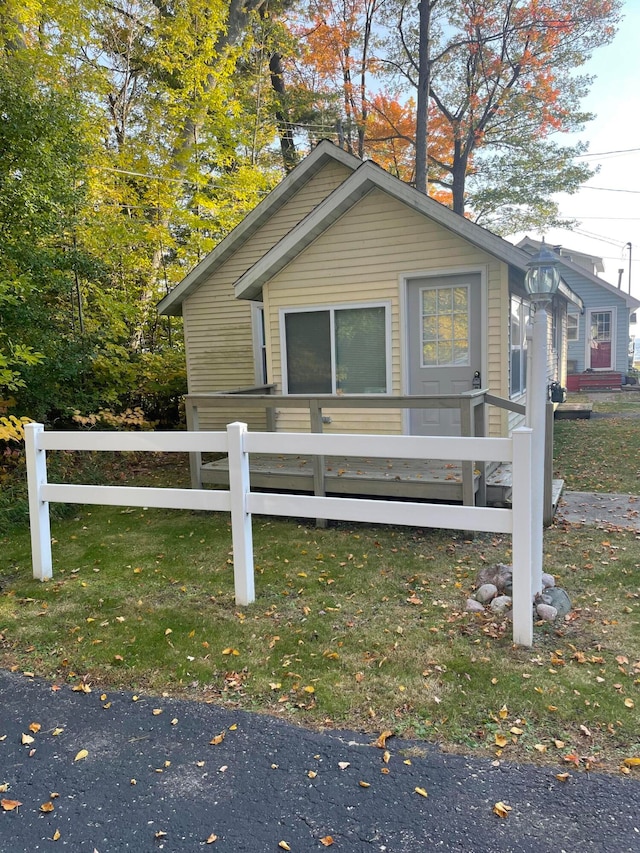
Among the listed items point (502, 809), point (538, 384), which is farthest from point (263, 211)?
point (502, 809)

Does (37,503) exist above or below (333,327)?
below

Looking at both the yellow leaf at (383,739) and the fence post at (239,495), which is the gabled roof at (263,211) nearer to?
the fence post at (239,495)

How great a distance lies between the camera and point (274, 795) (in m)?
2.21

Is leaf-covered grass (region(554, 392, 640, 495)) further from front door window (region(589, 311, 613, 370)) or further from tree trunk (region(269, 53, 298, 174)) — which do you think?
tree trunk (region(269, 53, 298, 174))

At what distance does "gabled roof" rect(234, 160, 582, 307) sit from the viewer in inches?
264

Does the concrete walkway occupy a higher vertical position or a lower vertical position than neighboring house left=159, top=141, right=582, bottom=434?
lower

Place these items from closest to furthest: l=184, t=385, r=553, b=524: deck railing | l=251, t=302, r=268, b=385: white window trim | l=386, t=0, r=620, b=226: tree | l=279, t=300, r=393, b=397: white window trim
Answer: l=184, t=385, r=553, b=524: deck railing
l=279, t=300, r=393, b=397: white window trim
l=251, t=302, r=268, b=385: white window trim
l=386, t=0, r=620, b=226: tree

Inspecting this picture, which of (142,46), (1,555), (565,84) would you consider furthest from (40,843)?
(565,84)

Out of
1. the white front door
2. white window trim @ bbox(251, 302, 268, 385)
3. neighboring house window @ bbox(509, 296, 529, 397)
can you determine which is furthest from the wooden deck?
white window trim @ bbox(251, 302, 268, 385)

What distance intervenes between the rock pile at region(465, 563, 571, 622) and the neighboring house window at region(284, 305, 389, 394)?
4058mm

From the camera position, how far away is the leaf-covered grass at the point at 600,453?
758 centimetres

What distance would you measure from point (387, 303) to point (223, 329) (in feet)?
14.7

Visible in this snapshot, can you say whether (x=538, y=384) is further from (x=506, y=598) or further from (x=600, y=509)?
(x=600, y=509)

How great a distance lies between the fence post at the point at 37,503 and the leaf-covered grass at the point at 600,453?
243 inches
